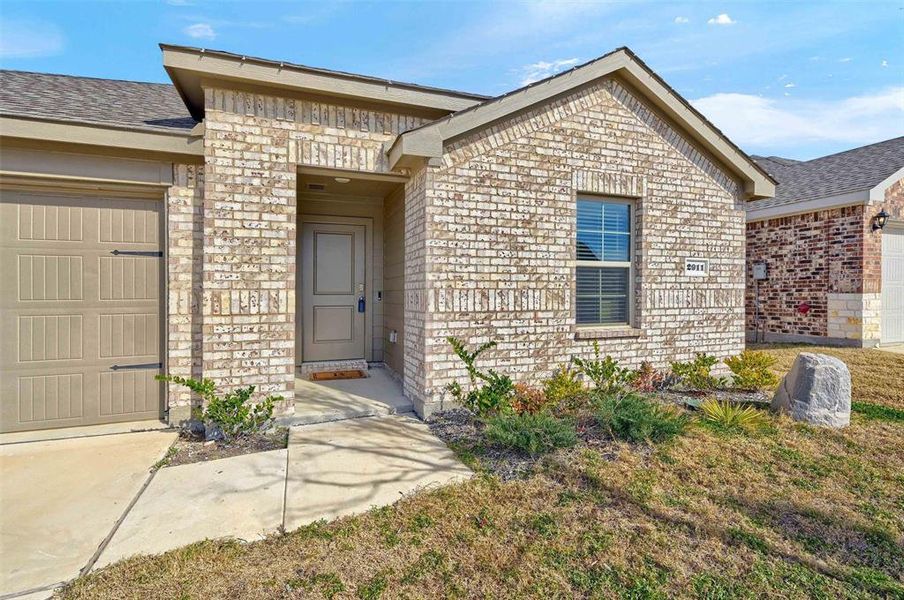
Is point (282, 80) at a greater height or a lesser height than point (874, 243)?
greater

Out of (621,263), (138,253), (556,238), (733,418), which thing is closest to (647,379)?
(733,418)

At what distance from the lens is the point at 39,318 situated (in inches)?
169

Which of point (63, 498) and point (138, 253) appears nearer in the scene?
point (63, 498)

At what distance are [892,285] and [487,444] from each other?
12151mm

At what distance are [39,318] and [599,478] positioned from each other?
18.1ft

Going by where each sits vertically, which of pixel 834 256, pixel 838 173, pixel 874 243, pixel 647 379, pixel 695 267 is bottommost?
pixel 647 379

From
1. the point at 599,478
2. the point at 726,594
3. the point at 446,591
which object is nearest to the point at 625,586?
the point at 726,594

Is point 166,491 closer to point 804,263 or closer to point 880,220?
point 804,263

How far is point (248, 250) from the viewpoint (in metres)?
4.46

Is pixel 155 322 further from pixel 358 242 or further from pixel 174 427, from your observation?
pixel 358 242

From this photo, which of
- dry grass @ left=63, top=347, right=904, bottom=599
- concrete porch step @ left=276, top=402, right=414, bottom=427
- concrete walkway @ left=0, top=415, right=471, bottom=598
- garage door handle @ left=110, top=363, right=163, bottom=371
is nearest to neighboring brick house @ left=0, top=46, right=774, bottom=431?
garage door handle @ left=110, top=363, right=163, bottom=371

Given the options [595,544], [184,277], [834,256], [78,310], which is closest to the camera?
[595,544]

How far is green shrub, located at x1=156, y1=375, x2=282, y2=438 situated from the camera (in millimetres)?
4148

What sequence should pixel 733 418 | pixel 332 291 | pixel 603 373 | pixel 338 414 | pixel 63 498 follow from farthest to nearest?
pixel 332 291
pixel 603 373
pixel 338 414
pixel 733 418
pixel 63 498
